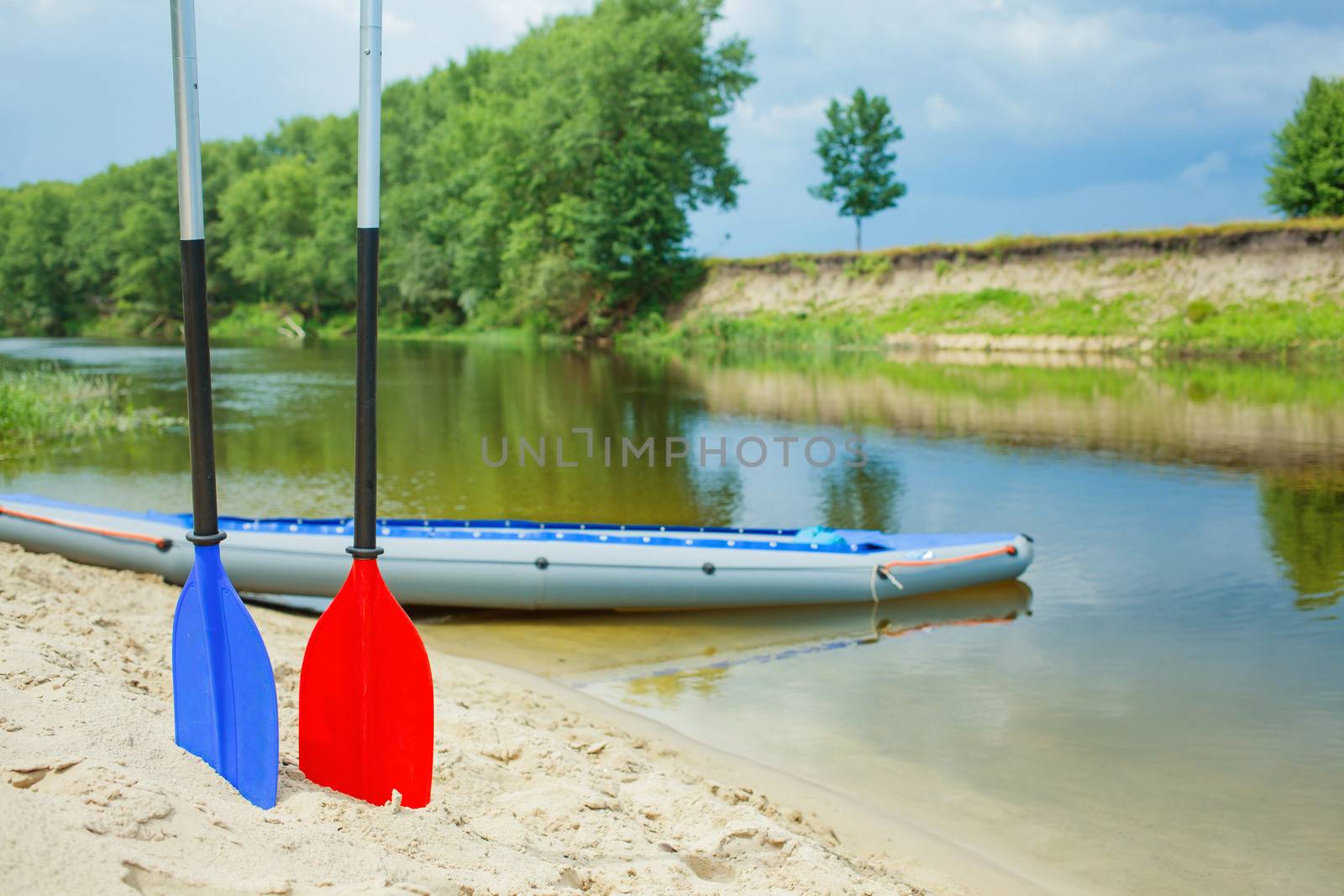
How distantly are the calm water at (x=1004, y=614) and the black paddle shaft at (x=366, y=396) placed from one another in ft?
10.1

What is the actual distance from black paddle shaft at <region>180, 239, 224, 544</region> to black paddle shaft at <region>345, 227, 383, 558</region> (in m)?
0.43

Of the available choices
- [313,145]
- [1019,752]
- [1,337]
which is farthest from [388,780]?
[313,145]

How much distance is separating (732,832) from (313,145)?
85744 mm

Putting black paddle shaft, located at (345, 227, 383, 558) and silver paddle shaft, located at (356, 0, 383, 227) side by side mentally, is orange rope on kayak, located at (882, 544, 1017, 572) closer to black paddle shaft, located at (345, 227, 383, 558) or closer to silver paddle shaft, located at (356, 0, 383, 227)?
black paddle shaft, located at (345, 227, 383, 558)

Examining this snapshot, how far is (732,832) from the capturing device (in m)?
3.87

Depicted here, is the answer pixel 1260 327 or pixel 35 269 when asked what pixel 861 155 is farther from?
pixel 35 269

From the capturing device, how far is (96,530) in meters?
8.52

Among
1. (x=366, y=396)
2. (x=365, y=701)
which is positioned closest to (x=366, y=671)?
(x=365, y=701)

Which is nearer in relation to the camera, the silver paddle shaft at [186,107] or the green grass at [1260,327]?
the silver paddle shaft at [186,107]

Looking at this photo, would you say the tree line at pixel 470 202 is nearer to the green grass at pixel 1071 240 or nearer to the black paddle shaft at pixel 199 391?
the green grass at pixel 1071 240

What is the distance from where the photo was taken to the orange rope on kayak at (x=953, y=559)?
8.58 meters

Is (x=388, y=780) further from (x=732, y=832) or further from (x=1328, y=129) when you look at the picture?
(x=1328, y=129)

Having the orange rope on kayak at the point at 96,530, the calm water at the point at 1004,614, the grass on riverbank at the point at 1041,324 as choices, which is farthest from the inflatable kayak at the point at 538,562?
the grass on riverbank at the point at 1041,324

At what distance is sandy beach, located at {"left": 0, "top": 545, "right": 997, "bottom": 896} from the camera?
256cm
